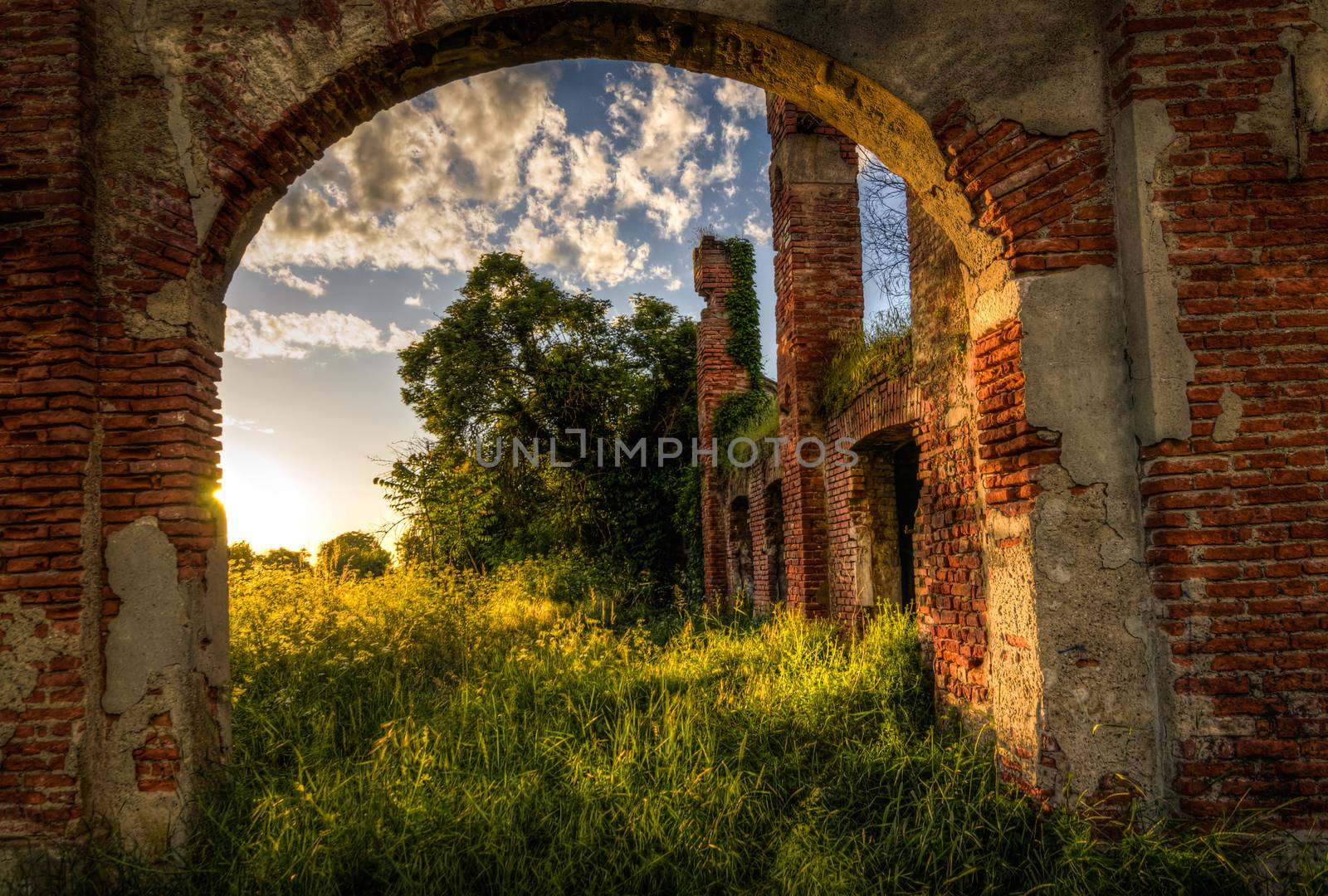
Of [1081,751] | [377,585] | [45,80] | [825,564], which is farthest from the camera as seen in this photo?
[377,585]

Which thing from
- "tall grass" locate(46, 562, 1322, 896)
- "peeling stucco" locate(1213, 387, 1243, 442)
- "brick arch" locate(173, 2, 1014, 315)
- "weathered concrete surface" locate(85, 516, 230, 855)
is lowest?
"tall grass" locate(46, 562, 1322, 896)

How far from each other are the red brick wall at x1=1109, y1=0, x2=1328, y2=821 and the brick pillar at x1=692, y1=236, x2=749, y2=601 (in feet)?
31.9

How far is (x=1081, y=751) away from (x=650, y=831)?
1.93m

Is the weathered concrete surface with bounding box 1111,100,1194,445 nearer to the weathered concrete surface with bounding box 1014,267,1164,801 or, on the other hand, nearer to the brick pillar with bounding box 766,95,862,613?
the weathered concrete surface with bounding box 1014,267,1164,801

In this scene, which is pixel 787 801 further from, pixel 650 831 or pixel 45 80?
pixel 45 80

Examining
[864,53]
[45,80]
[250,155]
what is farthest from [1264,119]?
[45,80]

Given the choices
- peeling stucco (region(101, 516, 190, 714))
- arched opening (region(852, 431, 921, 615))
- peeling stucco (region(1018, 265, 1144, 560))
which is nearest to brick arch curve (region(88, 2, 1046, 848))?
peeling stucco (region(101, 516, 190, 714))

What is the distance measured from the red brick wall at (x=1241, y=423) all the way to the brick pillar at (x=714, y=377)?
9.73 metres

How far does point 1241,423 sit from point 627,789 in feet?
10.6

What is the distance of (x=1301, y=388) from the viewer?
3.15 metres

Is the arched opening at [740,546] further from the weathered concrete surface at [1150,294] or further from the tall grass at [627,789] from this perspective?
the weathered concrete surface at [1150,294]

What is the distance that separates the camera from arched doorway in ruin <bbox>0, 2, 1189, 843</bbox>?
339cm

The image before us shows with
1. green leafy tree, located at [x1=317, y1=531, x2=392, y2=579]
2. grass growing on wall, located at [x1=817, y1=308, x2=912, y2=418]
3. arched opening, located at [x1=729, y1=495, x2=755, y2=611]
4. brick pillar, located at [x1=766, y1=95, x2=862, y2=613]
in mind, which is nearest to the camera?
grass growing on wall, located at [x1=817, y1=308, x2=912, y2=418]

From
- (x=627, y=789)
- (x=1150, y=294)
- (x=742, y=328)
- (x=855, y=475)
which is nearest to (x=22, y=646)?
(x=627, y=789)
